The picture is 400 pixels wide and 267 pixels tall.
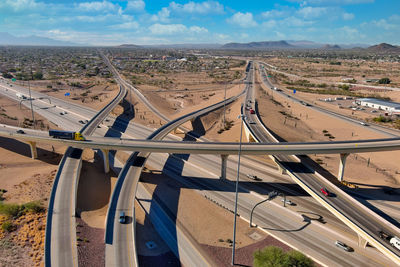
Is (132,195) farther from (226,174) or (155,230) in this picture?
(226,174)

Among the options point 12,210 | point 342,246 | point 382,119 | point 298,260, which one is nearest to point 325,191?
point 342,246

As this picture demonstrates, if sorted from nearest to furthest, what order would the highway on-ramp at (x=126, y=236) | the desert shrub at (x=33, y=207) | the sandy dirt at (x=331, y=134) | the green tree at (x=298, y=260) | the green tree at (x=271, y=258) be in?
the green tree at (x=271, y=258) → the green tree at (x=298, y=260) → the highway on-ramp at (x=126, y=236) → the desert shrub at (x=33, y=207) → the sandy dirt at (x=331, y=134)

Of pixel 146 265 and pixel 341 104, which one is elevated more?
pixel 341 104

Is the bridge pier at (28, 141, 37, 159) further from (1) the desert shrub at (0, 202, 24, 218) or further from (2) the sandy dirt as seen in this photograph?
(2) the sandy dirt

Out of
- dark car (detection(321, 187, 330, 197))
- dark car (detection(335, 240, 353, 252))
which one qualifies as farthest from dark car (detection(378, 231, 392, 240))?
dark car (detection(321, 187, 330, 197))

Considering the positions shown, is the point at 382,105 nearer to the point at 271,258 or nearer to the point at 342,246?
the point at 342,246

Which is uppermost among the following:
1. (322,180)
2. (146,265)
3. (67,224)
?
(322,180)

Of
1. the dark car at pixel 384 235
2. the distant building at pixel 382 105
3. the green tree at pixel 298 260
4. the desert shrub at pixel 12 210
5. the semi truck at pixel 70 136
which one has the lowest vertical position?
the desert shrub at pixel 12 210

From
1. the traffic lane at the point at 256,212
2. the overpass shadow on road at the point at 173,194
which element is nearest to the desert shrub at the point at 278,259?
the traffic lane at the point at 256,212

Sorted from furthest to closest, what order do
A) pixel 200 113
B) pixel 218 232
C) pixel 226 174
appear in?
pixel 200 113, pixel 226 174, pixel 218 232

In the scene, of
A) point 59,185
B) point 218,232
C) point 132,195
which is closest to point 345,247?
point 218,232

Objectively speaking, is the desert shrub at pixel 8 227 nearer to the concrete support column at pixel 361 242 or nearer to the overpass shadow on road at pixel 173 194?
the overpass shadow on road at pixel 173 194
